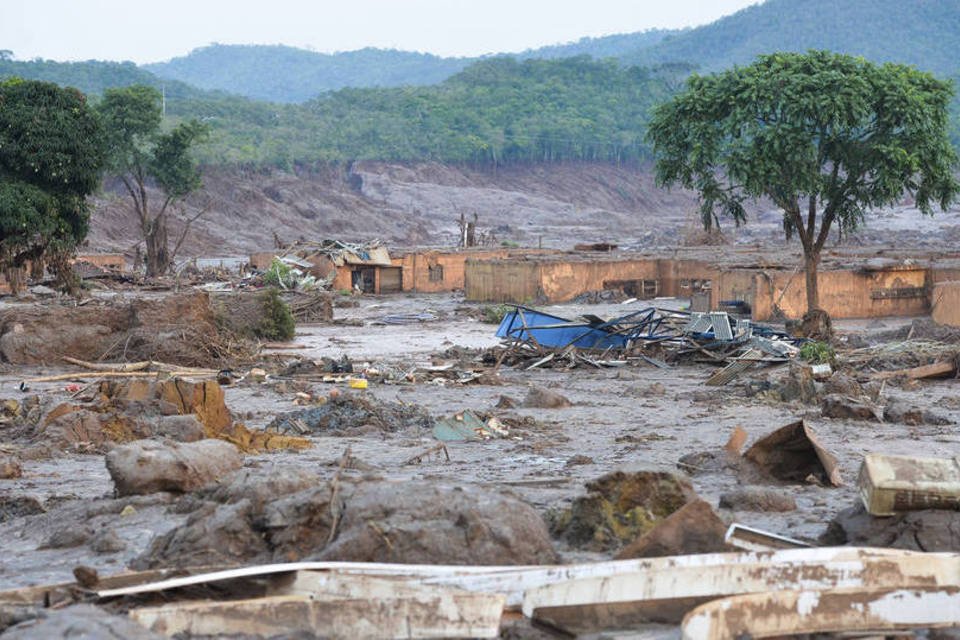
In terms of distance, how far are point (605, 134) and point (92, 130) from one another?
318 feet

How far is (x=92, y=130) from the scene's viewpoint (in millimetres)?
25094

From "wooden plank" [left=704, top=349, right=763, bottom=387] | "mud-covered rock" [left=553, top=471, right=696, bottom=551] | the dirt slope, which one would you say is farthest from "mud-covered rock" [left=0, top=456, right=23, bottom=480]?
the dirt slope

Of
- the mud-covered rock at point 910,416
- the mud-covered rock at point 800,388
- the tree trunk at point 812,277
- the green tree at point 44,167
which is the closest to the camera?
the mud-covered rock at point 910,416

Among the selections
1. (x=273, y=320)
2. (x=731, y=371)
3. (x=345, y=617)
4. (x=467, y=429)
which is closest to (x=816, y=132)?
(x=731, y=371)

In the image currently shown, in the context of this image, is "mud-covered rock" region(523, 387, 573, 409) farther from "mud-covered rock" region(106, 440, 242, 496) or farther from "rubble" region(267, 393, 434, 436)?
"mud-covered rock" region(106, 440, 242, 496)

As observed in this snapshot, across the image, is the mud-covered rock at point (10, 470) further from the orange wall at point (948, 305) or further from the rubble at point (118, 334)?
the orange wall at point (948, 305)

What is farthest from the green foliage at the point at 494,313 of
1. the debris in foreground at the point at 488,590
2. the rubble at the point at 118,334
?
the debris in foreground at the point at 488,590

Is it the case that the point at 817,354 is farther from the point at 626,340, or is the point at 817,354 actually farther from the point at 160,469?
the point at 160,469

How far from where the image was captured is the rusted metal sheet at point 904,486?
23.1ft

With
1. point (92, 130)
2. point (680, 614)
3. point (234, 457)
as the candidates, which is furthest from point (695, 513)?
point (92, 130)

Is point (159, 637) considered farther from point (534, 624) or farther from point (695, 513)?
point (695, 513)

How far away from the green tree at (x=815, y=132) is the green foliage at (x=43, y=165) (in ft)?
38.0

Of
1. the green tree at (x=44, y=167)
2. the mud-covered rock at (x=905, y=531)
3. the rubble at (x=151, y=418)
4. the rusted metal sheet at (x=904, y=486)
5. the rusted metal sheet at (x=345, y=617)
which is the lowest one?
the rubble at (x=151, y=418)

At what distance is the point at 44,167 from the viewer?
2447 centimetres
